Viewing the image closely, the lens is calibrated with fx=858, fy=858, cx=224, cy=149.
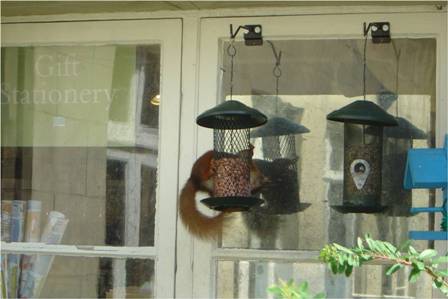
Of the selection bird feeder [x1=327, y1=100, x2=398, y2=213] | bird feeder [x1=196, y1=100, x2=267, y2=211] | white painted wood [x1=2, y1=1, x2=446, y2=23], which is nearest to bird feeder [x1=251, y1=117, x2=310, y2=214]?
bird feeder [x1=196, y1=100, x2=267, y2=211]

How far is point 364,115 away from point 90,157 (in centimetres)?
144

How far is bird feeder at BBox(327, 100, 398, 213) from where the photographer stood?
3.59m

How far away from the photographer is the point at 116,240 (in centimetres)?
416


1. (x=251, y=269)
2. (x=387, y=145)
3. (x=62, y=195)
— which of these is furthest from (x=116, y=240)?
(x=387, y=145)

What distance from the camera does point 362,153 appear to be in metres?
3.77

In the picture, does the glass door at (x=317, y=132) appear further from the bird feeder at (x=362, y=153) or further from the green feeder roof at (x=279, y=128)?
the bird feeder at (x=362, y=153)

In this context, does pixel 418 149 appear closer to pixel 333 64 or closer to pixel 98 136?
pixel 333 64

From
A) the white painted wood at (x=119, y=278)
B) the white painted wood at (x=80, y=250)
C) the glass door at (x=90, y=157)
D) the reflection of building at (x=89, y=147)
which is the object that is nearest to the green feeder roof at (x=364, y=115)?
the glass door at (x=90, y=157)

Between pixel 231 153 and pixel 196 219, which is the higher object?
pixel 231 153

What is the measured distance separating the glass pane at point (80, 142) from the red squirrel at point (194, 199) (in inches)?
9.7

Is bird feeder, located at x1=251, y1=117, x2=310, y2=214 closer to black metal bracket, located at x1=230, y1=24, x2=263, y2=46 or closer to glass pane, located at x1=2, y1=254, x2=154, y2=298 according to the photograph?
black metal bracket, located at x1=230, y1=24, x2=263, y2=46

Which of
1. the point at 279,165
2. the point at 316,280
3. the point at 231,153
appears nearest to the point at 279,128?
the point at 279,165

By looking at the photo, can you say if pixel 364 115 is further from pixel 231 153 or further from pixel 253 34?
pixel 253 34

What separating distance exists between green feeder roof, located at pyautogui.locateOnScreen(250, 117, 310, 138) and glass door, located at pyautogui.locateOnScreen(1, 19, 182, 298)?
40 centimetres
